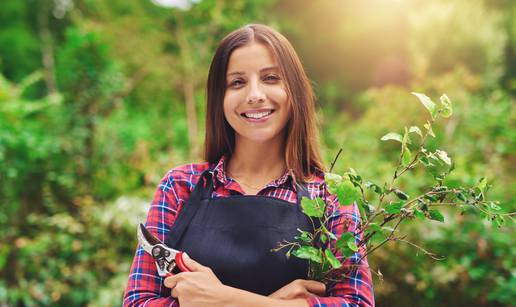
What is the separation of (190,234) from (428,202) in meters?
0.60

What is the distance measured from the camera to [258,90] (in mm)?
1385

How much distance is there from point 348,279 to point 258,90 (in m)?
0.55

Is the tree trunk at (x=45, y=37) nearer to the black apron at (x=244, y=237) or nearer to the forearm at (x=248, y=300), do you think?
the black apron at (x=244, y=237)

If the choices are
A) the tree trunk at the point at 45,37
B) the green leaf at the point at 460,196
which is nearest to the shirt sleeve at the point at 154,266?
the green leaf at the point at 460,196

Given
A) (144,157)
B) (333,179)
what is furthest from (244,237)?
(144,157)

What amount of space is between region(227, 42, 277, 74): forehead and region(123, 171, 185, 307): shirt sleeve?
391 millimetres

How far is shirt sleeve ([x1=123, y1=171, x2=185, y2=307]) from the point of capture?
4.27 ft

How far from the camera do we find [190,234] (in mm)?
1323

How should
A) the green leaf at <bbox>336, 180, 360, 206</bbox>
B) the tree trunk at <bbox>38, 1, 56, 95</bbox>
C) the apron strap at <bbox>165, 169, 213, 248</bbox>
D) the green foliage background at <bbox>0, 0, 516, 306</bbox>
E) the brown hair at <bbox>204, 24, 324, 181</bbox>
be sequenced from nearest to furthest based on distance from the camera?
the green leaf at <bbox>336, 180, 360, 206</bbox>
the apron strap at <bbox>165, 169, 213, 248</bbox>
the brown hair at <bbox>204, 24, 324, 181</bbox>
the green foliage background at <bbox>0, 0, 516, 306</bbox>
the tree trunk at <bbox>38, 1, 56, 95</bbox>

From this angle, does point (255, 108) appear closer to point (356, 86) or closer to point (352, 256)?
point (352, 256)

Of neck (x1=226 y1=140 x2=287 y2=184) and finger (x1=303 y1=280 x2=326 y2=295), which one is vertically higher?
neck (x1=226 y1=140 x2=287 y2=184)

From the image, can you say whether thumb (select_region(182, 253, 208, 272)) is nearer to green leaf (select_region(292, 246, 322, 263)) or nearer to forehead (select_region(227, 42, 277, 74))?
green leaf (select_region(292, 246, 322, 263))

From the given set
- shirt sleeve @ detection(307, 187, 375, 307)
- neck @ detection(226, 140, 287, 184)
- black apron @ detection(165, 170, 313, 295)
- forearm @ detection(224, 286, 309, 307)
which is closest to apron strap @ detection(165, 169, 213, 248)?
black apron @ detection(165, 170, 313, 295)

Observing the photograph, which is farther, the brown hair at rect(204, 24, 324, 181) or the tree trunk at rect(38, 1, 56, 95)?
the tree trunk at rect(38, 1, 56, 95)
